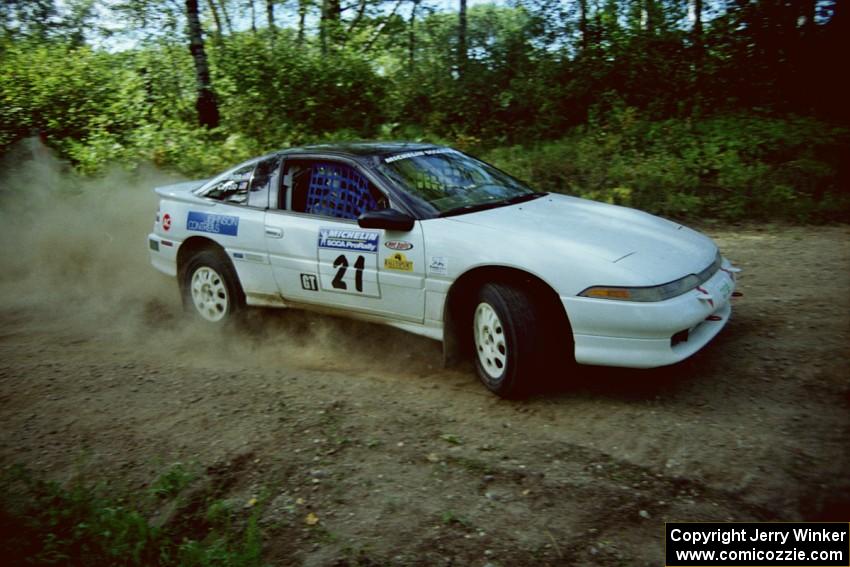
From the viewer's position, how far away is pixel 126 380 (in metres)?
5.08

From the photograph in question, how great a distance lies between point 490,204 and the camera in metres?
4.90

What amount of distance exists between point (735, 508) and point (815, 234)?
5.70m

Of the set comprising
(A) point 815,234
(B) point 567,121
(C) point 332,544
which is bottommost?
(C) point 332,544

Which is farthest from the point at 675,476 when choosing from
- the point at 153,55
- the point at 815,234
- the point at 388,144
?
the point at 153,55

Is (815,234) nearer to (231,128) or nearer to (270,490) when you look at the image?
(270,490)

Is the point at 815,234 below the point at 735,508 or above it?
above

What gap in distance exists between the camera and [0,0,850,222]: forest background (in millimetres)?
10188

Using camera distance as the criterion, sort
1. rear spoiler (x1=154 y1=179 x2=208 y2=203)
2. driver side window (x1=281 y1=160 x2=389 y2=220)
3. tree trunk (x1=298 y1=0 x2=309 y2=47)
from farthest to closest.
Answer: tree trunk (x1=298 y1=0 x2=309 y2=47) < rear spoiler (x1=154 y1=179 x2=208 y2=203) < driver side window (x1=281 y1=160 x2=389 y2=220)

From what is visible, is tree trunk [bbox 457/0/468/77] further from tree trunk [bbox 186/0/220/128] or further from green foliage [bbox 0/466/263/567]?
green foliage [bbox 0/466/263/567]

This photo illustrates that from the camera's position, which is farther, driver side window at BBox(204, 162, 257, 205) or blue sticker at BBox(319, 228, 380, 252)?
driver side window at BBox(204, 162, 257, 205)

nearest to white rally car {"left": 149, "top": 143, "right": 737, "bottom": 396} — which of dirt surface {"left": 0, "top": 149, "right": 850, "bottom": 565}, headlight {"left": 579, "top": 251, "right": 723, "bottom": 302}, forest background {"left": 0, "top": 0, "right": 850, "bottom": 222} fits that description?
headlight {"left": 579, "top": 251, "right": 723, "bottom": 302}

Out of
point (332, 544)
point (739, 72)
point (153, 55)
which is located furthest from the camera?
point (153, 55)

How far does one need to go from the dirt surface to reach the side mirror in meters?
1.10

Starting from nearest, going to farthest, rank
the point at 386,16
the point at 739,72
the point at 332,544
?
the point at 332,544 → the point at 739,72 → the point at 386,16
